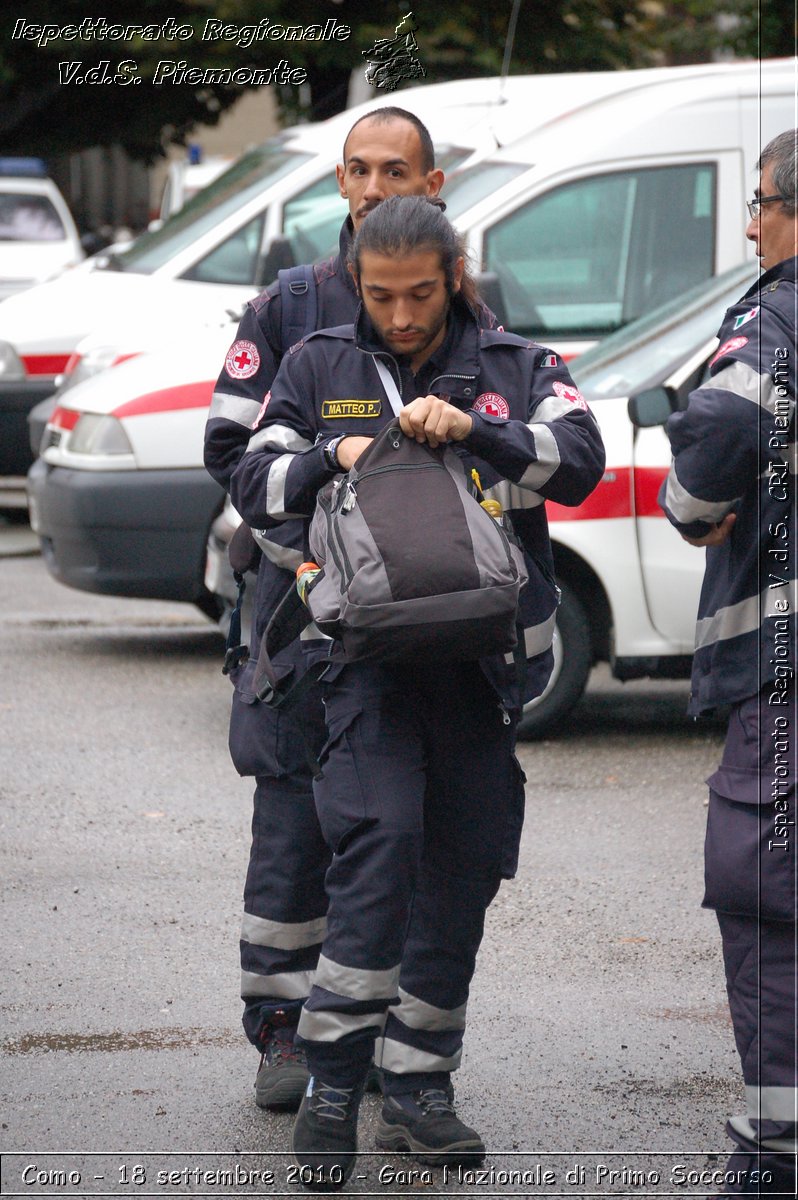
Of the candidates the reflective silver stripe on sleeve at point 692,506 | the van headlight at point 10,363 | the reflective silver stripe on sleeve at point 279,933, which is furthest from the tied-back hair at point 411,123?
the van headlight at point 10,363

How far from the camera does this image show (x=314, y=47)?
57.6 ft

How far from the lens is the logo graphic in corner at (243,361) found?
3561mm

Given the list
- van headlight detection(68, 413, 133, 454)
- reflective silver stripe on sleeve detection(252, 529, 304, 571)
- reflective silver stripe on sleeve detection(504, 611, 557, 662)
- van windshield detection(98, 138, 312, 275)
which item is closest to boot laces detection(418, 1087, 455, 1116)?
reflective silver stripe on sleeve detection(504, 611, 557, 662)

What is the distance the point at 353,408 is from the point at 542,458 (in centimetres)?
36

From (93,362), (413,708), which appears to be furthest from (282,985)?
(93,362)

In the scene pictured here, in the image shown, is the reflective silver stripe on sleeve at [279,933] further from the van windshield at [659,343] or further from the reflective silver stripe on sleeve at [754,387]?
the van windshield at [659,343]

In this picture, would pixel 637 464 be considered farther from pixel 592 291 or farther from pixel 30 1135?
pixel 30 1135

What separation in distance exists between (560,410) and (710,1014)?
1656mm

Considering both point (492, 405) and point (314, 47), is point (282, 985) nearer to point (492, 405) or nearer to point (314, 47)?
point (492, 405)

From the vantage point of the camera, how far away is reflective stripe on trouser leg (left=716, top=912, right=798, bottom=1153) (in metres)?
2.87

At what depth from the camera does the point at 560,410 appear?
3.30 metres

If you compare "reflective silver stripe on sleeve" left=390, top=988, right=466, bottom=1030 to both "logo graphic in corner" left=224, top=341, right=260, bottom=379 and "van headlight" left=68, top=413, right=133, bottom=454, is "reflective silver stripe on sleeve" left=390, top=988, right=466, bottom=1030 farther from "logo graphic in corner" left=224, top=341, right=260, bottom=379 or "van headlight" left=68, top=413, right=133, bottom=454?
"van headlight" left=68, top=413, right=133, bottom=454

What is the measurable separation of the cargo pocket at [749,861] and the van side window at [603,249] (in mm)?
5375

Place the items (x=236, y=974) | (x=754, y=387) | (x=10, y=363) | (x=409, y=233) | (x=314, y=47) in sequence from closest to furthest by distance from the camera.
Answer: (x=754, y=387), (x=409, y=233), (x=236, y=974), (x=10, y=363), (x=314, y=47)
